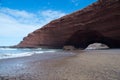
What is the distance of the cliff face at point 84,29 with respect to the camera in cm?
3375

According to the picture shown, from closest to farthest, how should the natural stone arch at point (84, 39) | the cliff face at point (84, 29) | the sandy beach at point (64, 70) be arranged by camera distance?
the sandy beach at point (64, 70) < the cliff face at point (84, 29) < the natural stone arch at point (84, 39)

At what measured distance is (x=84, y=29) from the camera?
39.4 m

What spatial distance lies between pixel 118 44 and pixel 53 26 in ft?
60.3

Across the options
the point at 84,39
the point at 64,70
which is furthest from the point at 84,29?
the point at 64,70

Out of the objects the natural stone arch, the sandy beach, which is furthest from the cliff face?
the sandy beach

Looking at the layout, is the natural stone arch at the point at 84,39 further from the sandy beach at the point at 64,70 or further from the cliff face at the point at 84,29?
the sandy beach at the point at 64,70

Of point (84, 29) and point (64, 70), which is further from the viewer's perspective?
point (84, 29)

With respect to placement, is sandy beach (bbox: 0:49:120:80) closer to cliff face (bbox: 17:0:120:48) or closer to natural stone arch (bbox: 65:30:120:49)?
cliff face (bbox: 17:0:120:48)

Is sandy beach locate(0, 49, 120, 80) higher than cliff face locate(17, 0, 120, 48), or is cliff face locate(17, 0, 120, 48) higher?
cliff face locate(17, 0, 120, 48)

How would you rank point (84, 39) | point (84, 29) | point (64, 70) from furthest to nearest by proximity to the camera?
point (84, 39)
point (84, 29)
point (64, 70)

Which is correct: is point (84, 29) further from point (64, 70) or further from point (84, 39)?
point (64, 70)

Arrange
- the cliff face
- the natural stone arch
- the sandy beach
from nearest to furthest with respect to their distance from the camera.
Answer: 1. the sandy beach
2. the cliff face
3. the natural stone arch

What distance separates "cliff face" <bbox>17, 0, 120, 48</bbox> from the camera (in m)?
33.8

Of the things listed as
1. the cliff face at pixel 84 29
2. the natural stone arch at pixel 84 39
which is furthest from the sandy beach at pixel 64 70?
the natural stone arch at pixel 84 39
